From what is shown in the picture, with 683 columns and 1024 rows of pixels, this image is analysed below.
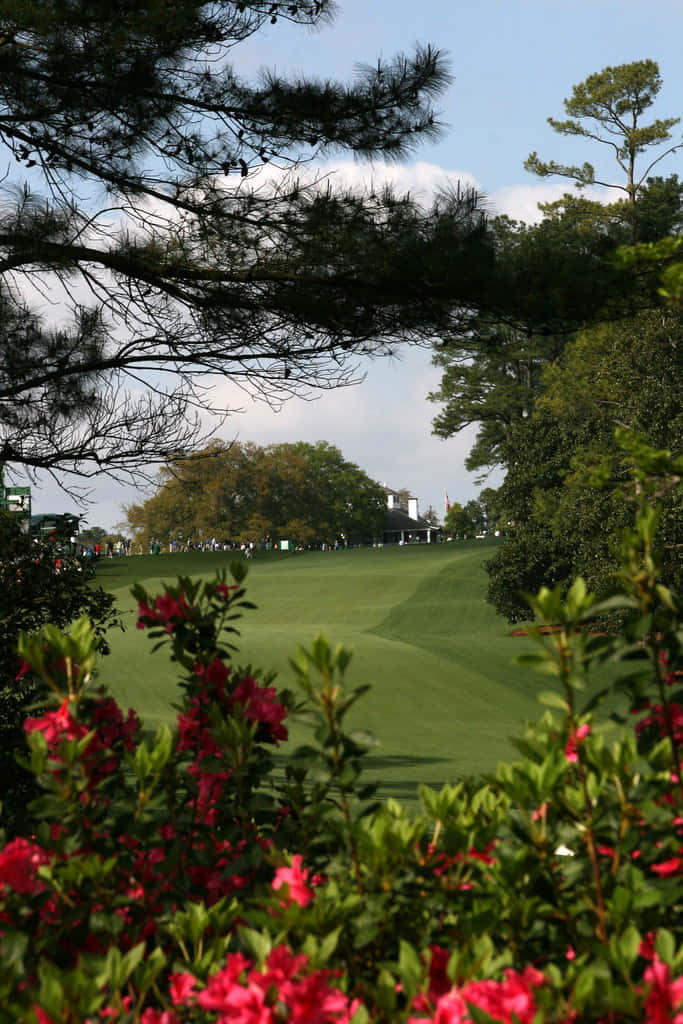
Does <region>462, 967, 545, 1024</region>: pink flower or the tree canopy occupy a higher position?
the tree canopy

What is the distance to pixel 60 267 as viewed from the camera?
7.04 m

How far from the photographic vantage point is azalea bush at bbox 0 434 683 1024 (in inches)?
66.5

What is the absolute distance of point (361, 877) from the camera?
2.05 meters

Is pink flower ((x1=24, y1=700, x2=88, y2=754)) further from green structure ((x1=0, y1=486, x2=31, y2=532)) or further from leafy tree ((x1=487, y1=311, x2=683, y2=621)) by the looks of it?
leafy tree ((x1=487, y1=311, x2=683, y2=621))

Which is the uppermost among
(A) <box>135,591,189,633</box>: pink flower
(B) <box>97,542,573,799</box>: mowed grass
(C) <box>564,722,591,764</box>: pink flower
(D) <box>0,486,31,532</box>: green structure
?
(D) <box>0,486,31,532</box>: green structure

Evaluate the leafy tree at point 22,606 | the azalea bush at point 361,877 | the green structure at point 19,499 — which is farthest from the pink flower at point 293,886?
the green structure at point 19,499

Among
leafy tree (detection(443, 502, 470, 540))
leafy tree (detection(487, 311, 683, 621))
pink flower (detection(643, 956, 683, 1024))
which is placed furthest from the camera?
leafy tree (detection(443, 502, 470, 540))

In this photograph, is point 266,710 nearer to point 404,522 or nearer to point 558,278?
point 558,278

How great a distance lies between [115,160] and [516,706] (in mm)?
13826

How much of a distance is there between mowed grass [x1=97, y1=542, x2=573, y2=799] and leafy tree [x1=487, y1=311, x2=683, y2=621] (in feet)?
7.33

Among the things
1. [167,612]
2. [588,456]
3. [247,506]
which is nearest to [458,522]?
[247,506]

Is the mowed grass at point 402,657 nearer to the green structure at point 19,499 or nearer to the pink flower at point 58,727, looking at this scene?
the pink flower at point 58,727

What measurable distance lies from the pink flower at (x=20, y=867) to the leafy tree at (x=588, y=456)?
56.9ft

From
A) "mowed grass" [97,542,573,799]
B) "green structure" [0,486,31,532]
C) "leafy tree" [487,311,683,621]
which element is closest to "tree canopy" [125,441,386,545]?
"mowed grass" [97,542,573,799]
